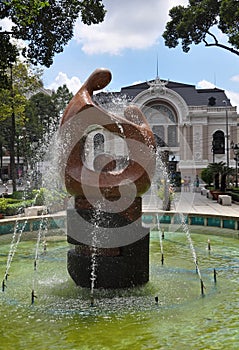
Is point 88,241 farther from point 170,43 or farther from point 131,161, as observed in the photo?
point 170,43

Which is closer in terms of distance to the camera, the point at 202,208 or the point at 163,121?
the point at 202,208

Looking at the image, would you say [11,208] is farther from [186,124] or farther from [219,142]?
[219,142]

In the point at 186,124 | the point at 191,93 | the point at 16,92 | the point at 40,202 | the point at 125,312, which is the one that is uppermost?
the point at 191,93

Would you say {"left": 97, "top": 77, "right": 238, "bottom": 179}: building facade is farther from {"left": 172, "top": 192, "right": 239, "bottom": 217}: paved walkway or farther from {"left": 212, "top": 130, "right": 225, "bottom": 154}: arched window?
{"left": 172, "top": 192, "right": 239, "bottom": 217}: paved walkway

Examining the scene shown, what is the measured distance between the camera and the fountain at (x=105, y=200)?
6.91 metres

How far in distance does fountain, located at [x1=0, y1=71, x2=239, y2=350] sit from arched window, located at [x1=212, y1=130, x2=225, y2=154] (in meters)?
46.0

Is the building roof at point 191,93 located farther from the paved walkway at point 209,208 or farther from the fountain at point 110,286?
the fountain at point 110,286

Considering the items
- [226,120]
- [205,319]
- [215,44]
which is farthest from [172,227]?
[226,120]

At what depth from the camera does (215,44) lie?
2572 centimetres

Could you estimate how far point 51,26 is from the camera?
19.4m

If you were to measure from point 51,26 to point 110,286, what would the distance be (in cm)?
1536

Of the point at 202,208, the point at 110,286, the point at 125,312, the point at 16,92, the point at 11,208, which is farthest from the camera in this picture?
the point at 16,92

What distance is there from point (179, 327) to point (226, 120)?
46726 millimetres

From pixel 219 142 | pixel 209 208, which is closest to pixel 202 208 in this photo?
pixel 209 208
